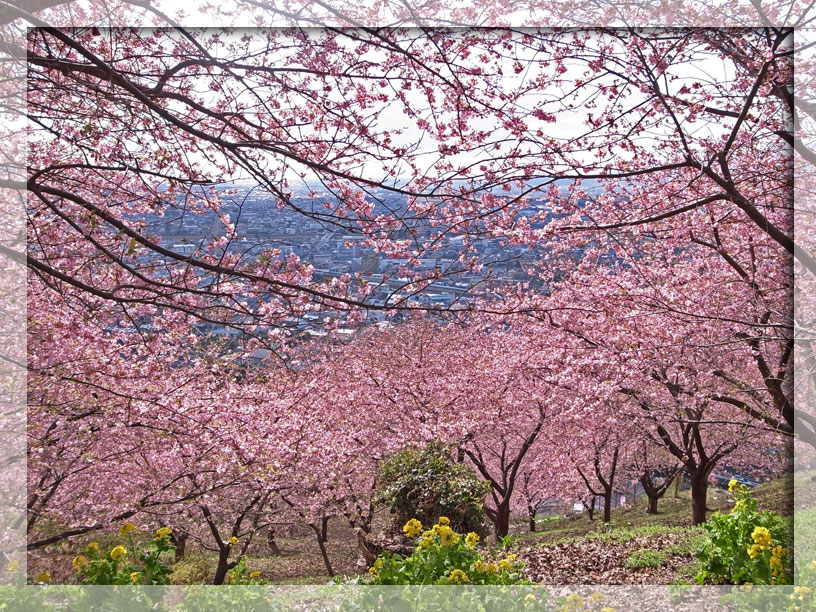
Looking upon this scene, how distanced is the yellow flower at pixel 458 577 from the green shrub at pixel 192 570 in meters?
1.61

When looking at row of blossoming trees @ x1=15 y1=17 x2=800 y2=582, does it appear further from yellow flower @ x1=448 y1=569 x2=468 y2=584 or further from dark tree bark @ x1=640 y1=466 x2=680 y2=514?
dark tree bark @ x1=640 y1=466 x2=680 y2=514

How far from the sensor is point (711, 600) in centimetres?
278

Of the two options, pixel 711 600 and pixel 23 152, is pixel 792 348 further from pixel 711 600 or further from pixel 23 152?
pixel 23 152

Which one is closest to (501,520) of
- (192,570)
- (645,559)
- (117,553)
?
(645,559)

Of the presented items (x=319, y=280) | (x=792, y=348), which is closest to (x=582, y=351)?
(x=792, y=348)

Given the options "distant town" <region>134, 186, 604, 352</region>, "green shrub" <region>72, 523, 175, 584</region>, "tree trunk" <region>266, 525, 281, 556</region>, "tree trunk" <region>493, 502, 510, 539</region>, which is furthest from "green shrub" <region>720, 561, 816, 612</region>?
"tree trunk" <region>266, 525, 281, 556</region>

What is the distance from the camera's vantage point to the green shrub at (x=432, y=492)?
3730mm

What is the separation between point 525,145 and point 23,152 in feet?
8.38

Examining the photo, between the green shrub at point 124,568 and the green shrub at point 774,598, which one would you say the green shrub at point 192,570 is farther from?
the green shrub at point 774,598

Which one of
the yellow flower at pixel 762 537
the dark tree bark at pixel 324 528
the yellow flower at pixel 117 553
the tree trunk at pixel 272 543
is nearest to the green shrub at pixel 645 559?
the yellow flower at pixel 762 537

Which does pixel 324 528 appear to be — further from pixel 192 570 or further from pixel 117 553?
pixel 117 553

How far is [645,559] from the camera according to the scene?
11.7ft

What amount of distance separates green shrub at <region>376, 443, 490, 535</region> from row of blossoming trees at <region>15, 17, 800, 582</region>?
641 millimetres

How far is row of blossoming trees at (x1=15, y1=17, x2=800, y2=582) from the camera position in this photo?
2.66 m
